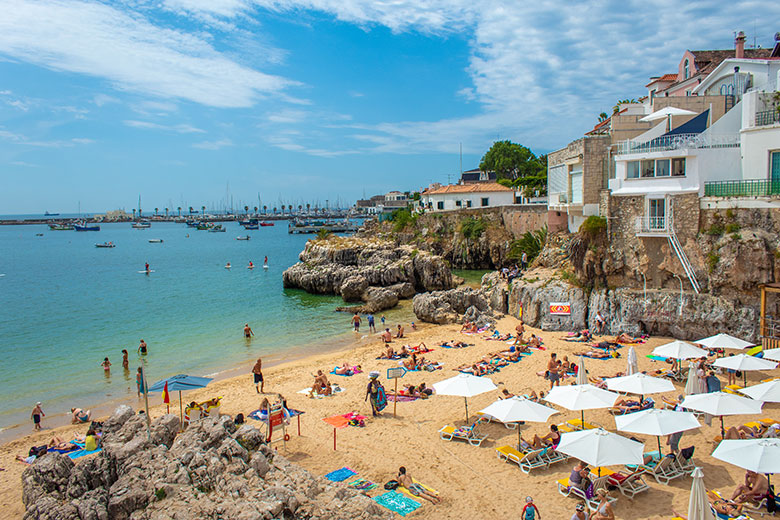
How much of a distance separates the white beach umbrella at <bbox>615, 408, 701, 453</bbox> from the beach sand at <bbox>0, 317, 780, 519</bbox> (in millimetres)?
1158

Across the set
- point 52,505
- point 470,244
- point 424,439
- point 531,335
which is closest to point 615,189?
point 531,335

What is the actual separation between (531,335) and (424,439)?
11052 millimetres

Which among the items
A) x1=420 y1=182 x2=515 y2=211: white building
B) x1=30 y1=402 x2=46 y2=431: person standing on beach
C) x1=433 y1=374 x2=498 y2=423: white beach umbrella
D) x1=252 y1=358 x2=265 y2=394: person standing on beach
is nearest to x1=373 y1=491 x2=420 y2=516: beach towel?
x1=433 y1=374 x2=498 y2=423: white beach umbrella

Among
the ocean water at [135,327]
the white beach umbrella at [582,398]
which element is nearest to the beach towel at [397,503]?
the white beach umbrella at [582,398]

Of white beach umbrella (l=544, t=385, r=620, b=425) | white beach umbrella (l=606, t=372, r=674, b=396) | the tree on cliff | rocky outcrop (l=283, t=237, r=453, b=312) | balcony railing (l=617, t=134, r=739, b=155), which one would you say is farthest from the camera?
the tree on cliff

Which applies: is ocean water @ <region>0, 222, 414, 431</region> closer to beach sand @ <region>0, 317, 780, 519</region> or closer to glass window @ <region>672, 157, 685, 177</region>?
beach sand @ <region>0, 317, 780, 519</region>

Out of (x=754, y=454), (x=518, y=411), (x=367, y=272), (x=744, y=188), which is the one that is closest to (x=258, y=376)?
(x=518, y=411)

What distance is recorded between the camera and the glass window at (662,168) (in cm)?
2175

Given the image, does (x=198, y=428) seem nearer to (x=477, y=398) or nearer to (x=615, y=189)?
(x=477, y=398)

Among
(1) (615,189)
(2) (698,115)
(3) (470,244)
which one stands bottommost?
(3) (470,244)

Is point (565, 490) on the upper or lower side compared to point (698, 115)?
lower

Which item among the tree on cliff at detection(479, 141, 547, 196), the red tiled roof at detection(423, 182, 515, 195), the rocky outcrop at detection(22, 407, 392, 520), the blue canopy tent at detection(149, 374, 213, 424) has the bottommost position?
the rocky outcrop at detection(22, 407, 392, 520)

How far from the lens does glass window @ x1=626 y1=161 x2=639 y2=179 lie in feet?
74.4

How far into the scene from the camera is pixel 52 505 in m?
9.43
